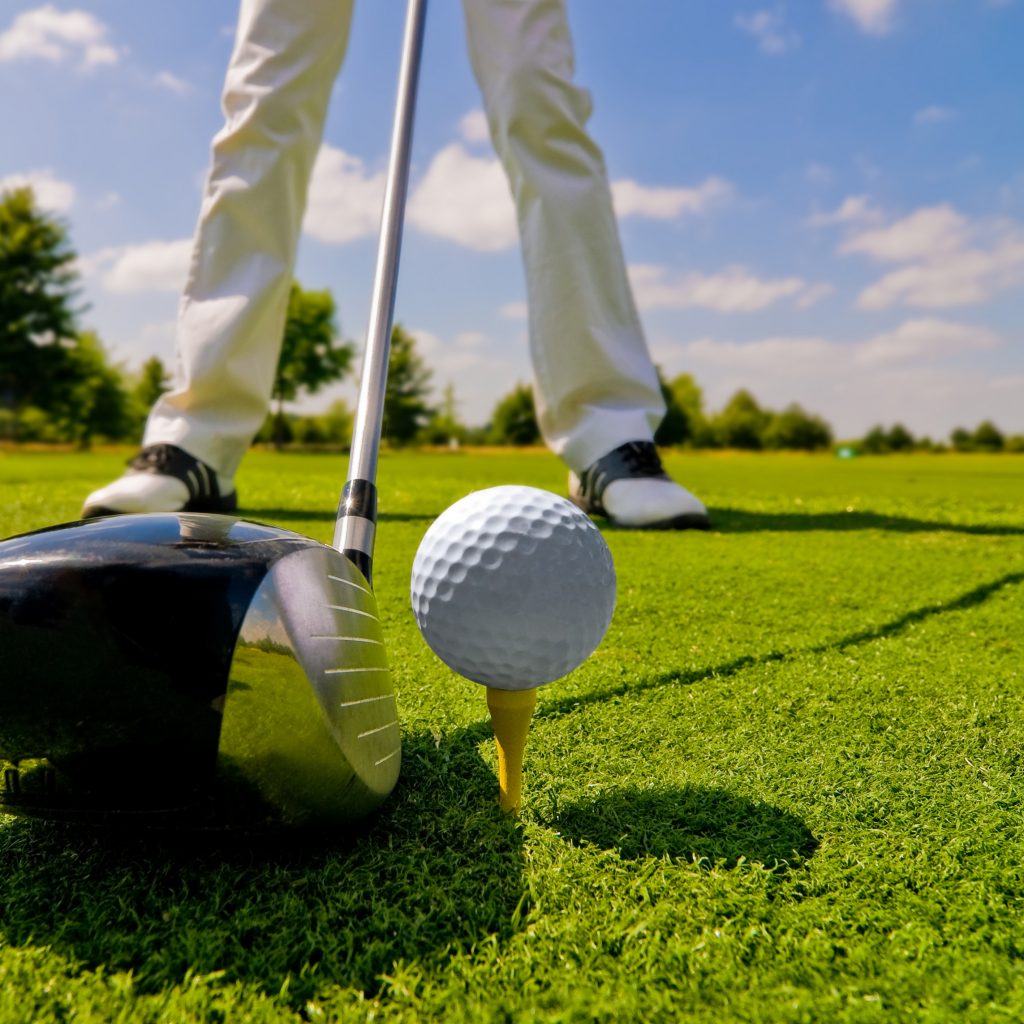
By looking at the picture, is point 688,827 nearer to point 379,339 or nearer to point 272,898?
point 272,898

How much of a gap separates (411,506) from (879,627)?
2.56 meters

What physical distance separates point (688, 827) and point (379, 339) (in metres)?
1.18

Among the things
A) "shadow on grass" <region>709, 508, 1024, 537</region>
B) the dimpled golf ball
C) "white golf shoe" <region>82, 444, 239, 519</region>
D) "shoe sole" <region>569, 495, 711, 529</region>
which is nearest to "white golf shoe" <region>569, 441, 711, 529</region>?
"shoe sole" <region>569, 495, 711, 529</region>

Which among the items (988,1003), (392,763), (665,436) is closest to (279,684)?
(392,763)

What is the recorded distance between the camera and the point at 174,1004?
751mm

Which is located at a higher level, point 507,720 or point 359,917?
point 507,720

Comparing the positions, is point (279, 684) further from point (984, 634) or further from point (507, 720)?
point (984, 634)

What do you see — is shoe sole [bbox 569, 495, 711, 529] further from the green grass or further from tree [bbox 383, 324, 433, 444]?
tree [bbox 383, 324, 433, 444]

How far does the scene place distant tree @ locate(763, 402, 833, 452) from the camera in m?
42.1

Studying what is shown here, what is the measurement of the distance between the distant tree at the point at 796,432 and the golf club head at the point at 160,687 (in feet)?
140

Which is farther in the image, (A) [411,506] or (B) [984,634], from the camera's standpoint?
(A) [411,506]

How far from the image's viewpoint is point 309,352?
1651 inches

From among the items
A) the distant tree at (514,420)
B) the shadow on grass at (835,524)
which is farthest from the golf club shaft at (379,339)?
the distant tree at (514,420)

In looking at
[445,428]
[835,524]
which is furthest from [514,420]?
[835,524]
